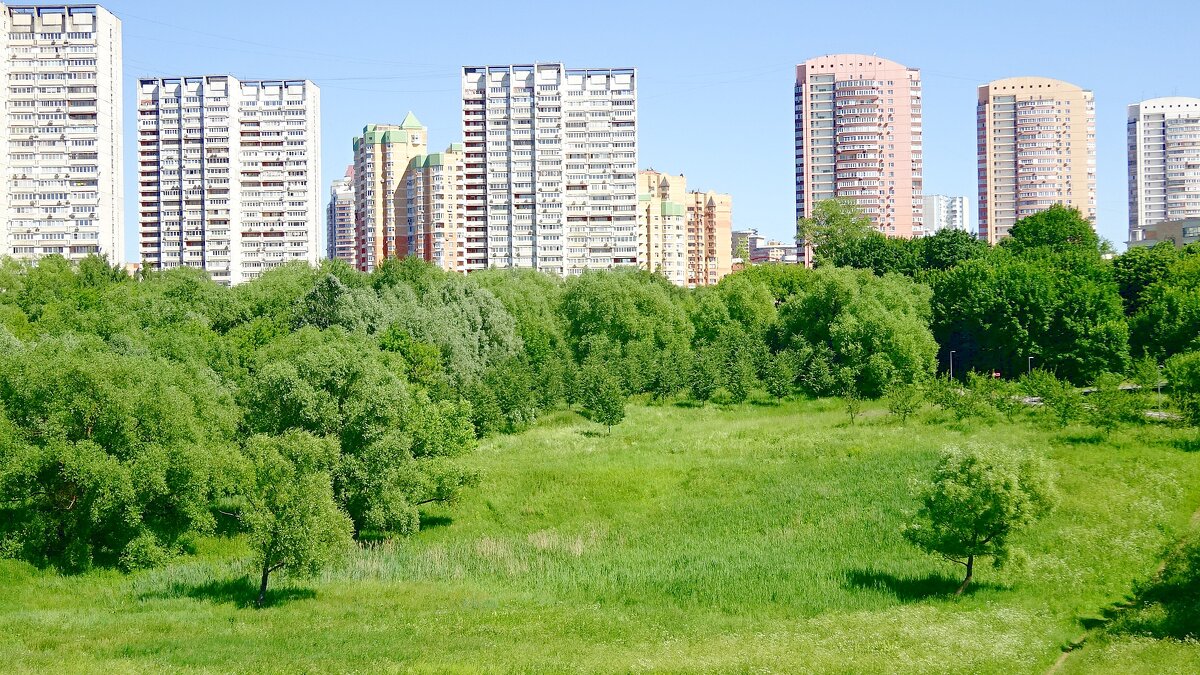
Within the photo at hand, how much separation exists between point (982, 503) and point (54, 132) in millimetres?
119112

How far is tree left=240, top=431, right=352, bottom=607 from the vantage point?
39562 millimetres

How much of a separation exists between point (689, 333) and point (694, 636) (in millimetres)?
67468

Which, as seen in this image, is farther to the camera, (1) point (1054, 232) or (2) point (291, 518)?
(1) point (1054, 232)

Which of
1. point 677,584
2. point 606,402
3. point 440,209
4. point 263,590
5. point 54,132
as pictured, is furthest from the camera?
point 440,209

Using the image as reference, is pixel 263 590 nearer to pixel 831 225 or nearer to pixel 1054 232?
pixel 1054 232

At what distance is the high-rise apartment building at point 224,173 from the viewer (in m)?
140

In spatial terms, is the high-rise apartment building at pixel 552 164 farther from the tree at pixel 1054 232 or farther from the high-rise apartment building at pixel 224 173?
the tree at pixel 1054 232

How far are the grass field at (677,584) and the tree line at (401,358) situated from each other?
2.78 metres

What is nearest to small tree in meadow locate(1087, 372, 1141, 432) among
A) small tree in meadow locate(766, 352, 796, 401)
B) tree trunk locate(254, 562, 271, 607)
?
small tree in meadow locate(766, 352, 796, 401)

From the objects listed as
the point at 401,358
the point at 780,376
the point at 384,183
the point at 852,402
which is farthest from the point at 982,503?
the point at 384,183

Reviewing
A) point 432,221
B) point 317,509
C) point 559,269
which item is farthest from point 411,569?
point 432,221

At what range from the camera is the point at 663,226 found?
18238 cm

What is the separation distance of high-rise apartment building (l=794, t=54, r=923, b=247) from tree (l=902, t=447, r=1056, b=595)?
147 meters

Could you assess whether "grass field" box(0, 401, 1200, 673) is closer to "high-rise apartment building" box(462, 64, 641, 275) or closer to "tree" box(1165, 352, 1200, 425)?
"tree" box(1165, 352, 1200, 425)
